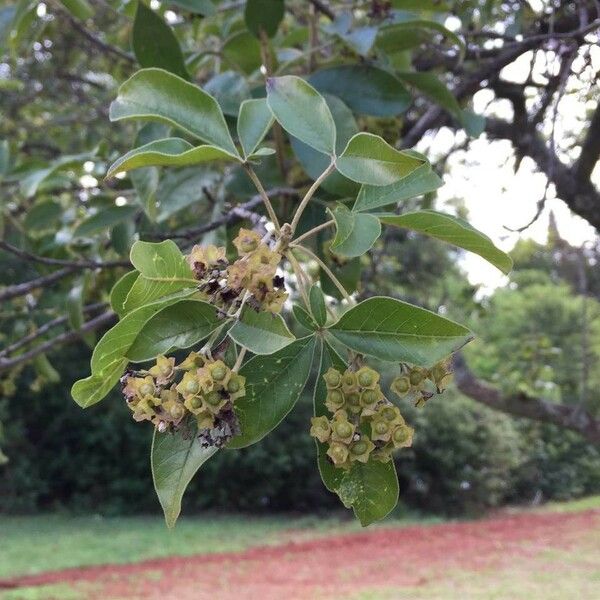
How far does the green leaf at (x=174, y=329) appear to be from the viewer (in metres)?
0.53

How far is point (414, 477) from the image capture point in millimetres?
8594

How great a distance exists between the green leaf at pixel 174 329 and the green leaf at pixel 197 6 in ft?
2.27

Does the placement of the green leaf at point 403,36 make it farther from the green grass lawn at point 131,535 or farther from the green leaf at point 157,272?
the green grass lawn at point 131,535

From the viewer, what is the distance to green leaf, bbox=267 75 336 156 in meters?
0.62

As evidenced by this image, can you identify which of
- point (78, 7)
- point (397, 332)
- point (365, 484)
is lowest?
point (365, 484)

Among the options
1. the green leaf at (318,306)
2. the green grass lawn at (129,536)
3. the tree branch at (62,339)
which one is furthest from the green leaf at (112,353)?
the green grass lawn at (129,536)

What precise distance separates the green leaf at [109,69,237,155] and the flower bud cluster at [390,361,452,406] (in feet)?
0.72

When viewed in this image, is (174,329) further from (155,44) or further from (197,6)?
(197,6)

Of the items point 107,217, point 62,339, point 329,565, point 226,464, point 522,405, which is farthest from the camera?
point 226,464

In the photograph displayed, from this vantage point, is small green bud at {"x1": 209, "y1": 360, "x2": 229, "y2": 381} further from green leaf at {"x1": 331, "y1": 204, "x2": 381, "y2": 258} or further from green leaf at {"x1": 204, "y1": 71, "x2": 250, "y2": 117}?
green leaf at {"x1": 204, "y1": 71, "x2": 250, "y2": 117}

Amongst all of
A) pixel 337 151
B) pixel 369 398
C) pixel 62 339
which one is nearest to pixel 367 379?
pixel 369 398

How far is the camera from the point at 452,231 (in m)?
0.57

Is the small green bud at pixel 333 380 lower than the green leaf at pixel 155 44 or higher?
lower

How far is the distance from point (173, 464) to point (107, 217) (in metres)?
0.85
